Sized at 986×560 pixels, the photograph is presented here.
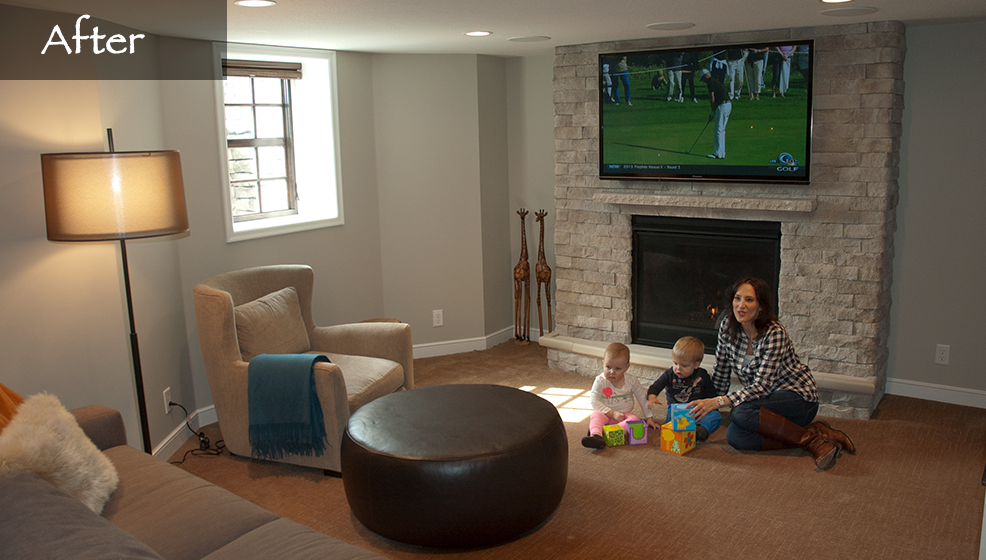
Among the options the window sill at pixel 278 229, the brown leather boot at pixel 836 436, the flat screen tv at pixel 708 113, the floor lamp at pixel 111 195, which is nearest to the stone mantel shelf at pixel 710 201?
the flat screen tv at pixel 708 113

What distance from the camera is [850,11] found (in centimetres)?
349

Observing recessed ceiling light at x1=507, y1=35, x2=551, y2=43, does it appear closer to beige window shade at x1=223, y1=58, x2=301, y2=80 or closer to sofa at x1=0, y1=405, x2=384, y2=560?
beige window shade at x1=223, y1=58, x2=301, y2=80

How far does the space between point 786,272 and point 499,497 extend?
2.39 m

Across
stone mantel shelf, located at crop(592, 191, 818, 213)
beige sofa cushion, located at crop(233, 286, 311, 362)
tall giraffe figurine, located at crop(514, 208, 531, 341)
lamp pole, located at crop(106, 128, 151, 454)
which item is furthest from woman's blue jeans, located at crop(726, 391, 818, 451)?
lamp pole, located at crop(106, 128, 151, 454)

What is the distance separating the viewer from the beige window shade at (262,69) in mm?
4465

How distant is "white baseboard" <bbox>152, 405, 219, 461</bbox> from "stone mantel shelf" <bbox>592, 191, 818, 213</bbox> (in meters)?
2.69

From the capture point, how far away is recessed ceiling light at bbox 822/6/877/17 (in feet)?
11.2

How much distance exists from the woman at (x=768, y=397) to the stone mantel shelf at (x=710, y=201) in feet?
2.13

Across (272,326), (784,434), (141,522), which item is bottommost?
(784,434)

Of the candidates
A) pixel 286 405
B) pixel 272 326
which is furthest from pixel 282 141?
pixel 286 405

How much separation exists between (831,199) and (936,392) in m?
1.33

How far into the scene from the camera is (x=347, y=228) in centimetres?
520

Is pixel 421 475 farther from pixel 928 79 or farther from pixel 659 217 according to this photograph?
pixel 928 79

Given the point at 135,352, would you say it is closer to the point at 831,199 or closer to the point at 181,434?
the point at 181,434
